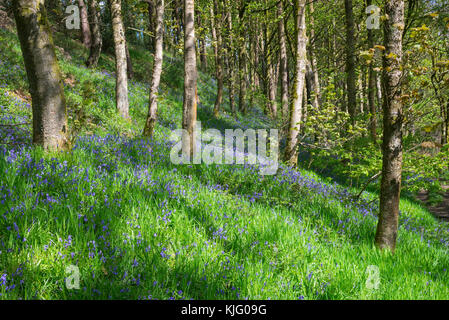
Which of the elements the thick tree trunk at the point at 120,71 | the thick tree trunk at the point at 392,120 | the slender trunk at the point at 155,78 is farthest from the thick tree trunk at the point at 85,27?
the thick tree trunk at the point at 392,120

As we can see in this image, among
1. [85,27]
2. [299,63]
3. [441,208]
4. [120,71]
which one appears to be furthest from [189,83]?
[85,27]

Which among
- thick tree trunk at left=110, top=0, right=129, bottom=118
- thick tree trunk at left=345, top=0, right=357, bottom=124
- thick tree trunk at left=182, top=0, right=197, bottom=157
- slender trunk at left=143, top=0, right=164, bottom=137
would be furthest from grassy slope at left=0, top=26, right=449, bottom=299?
thick tree trunk at left=345, top=0, right=357, bottom=124

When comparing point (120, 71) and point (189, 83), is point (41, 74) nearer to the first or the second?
point (189, 83)

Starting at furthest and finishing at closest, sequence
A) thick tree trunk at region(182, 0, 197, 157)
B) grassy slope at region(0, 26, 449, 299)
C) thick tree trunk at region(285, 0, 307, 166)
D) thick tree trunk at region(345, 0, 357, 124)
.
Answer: thick tree trunk at region(345, 0, 357, 124) < thick tree trunk at region(285, 0, 307, 166) < thick tree trunk at region(182, 0, 197, 157) < grassy slope at region(0, 26, 449, 299)

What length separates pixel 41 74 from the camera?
4277 mm

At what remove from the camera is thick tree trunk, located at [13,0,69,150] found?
4.16m

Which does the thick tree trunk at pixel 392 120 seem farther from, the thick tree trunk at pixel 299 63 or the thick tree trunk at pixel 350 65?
the thick tree trunk at pixel 350 65

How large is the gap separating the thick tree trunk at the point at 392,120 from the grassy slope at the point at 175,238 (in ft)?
1.58

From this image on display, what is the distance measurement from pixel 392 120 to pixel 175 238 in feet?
9.53

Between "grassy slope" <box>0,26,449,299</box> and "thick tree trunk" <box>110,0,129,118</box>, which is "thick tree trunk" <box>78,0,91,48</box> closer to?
"thick tree trunk" <box>110,0,129,118</box>

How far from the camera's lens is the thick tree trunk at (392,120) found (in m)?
3.38

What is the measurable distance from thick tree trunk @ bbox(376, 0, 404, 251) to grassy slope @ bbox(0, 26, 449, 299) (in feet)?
1.58
